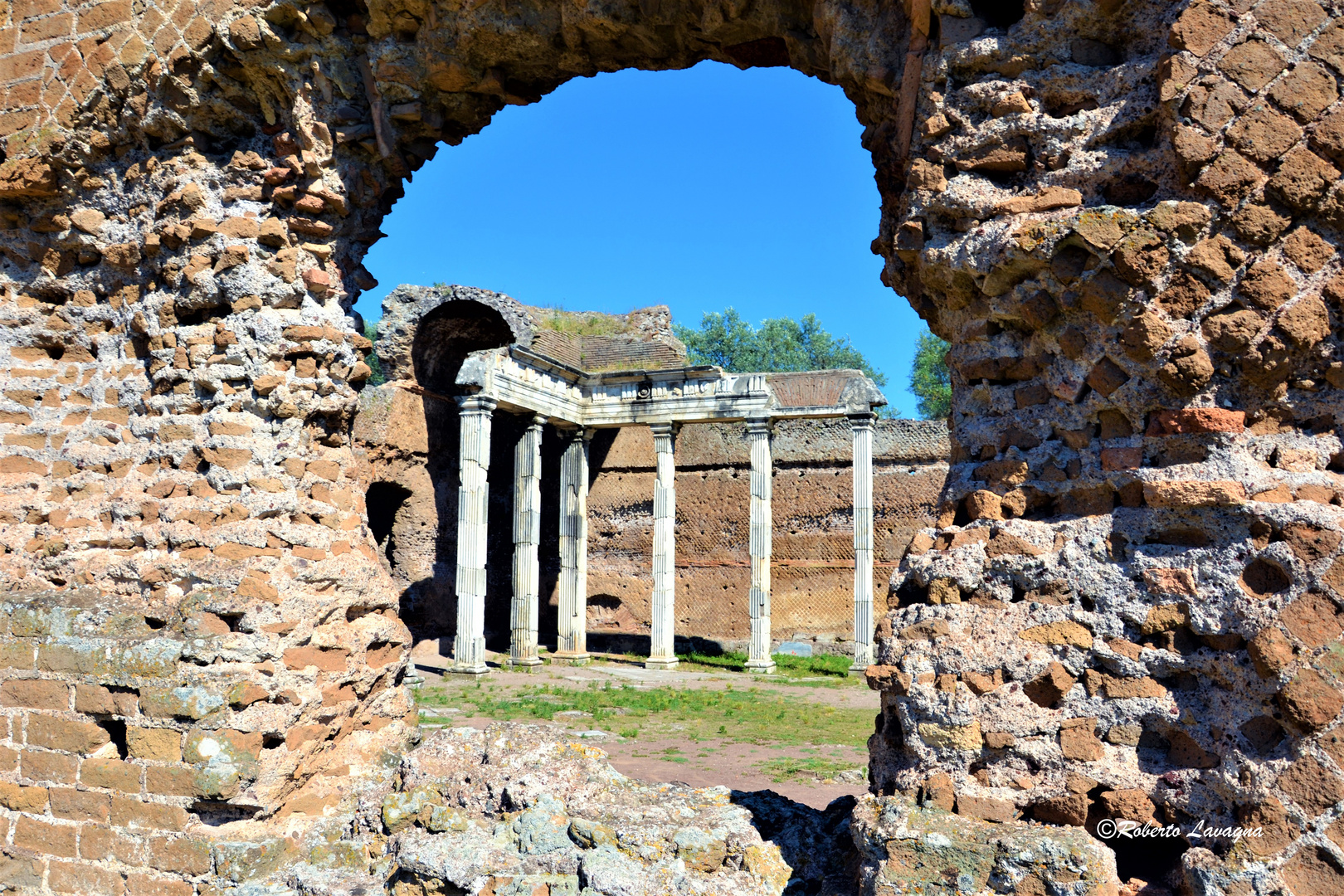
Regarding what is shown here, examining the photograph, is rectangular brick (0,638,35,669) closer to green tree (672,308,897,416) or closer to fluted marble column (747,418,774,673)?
fluted marble column (747,418,774,673)

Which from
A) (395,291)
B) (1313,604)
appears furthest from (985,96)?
(395,291)

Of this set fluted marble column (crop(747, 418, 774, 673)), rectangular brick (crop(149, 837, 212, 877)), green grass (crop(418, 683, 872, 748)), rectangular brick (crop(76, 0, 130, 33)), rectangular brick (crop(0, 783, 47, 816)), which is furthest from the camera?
fluted marble column (crop(747, 418, 774, 673))

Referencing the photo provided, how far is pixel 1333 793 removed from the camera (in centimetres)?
221

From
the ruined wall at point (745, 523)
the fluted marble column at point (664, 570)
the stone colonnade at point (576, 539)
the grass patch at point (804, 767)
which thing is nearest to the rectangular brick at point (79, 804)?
the grass patch at point (804, 767)

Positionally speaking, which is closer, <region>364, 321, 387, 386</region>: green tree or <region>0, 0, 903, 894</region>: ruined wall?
<region>0, 0, 903, 894</region>: ruined wall

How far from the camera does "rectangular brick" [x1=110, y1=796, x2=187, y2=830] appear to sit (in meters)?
3.60

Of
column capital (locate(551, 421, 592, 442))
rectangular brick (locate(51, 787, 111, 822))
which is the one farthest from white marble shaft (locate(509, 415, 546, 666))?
rectangular brick (locate(51, 787, 111, 822))

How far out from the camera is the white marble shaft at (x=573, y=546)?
18594 millimetres

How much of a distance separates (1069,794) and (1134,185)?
1.65 m

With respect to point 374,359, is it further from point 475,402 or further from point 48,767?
point 48,767

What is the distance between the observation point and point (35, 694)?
3891 millimetres

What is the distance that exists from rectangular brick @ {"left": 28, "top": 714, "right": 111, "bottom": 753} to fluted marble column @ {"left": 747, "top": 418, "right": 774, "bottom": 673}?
46.4 ft

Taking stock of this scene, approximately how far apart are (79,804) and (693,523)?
17.3 metres

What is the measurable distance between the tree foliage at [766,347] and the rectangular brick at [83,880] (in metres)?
45.5
